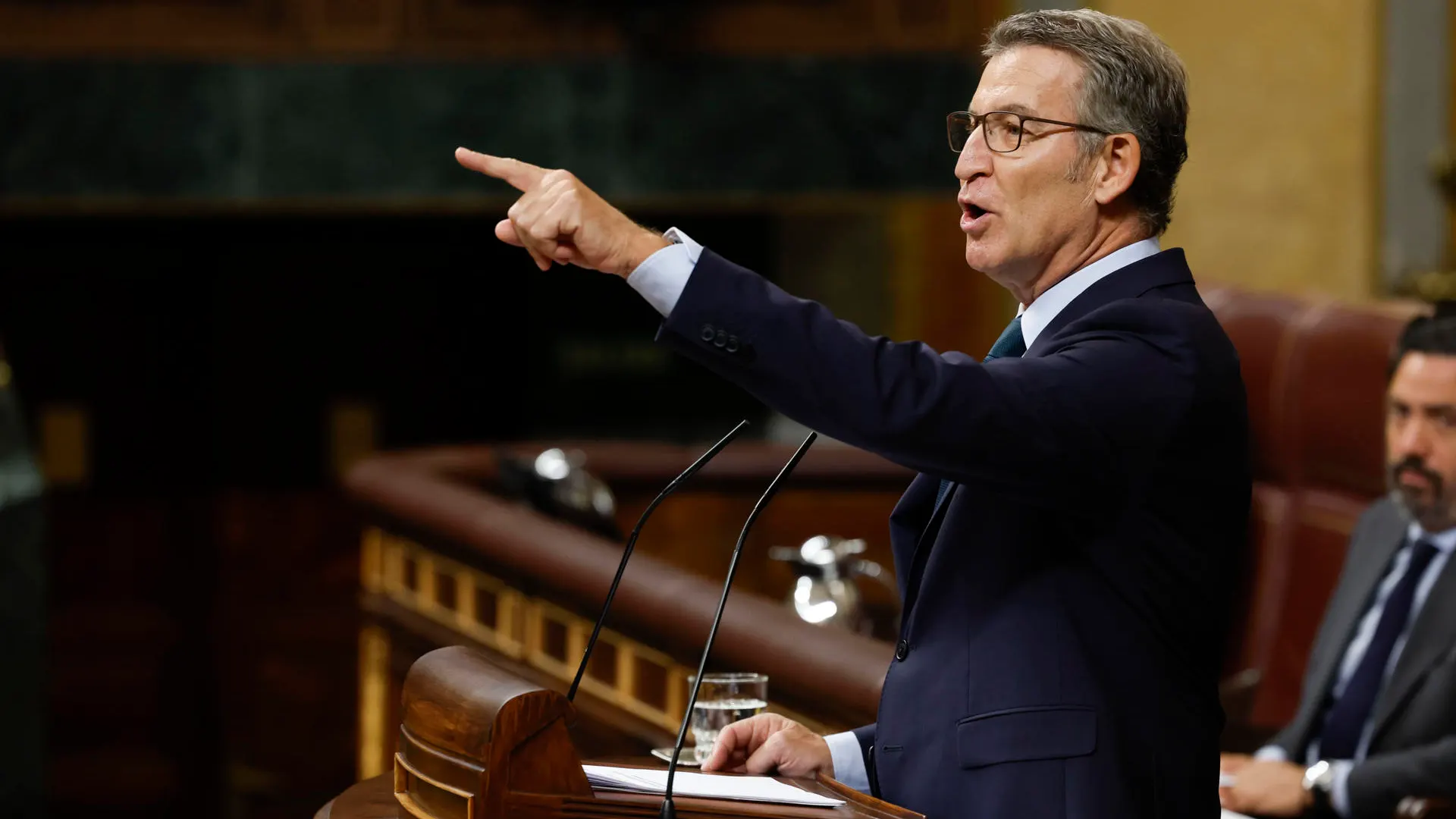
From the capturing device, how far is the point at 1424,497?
3090 mm

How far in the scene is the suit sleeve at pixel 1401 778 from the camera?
8.91ft

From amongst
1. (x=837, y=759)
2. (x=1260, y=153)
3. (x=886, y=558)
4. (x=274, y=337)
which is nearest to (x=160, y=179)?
(x=274, y=337)

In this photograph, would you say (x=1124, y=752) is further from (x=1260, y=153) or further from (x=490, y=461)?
(x=1260, y=153)

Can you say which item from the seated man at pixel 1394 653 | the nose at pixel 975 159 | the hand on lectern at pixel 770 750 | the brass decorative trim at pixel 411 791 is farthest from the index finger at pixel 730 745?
the seated man at pixel 1394 653

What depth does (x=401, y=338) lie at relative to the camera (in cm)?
807

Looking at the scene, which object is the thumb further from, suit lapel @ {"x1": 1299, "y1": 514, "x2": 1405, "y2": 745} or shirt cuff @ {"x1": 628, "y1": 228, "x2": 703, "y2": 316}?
suit lapel @ {"x1": 1299, "y1": 514, "x2": 1405, "y2": 745}

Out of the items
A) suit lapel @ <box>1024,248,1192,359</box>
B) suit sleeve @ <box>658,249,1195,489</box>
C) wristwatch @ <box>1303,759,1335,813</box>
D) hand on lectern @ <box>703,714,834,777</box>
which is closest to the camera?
suit sleeve @ <box>658,249,1195,489</box>

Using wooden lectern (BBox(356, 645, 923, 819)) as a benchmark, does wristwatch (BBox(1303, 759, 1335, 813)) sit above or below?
below

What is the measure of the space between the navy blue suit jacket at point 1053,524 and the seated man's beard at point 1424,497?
1757 mm

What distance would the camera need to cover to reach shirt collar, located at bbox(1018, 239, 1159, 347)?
1527mm

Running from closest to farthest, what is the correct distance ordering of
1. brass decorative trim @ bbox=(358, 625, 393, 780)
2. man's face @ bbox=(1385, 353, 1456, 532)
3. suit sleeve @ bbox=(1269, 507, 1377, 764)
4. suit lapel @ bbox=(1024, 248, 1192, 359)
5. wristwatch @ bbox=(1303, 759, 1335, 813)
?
suit lapel @ bbox=(1024, 248, 1192, 359), wristwatch @ bbox=(1303, 759, 1335, 813), man's face @ bbox=(1385, 353, 1456, 532), suit sleeve @ bbox=(1269, 507, 1377, 764), brass decorative trim @ bbox=(358, 625, 393, 780)

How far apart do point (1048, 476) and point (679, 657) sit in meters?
1.81

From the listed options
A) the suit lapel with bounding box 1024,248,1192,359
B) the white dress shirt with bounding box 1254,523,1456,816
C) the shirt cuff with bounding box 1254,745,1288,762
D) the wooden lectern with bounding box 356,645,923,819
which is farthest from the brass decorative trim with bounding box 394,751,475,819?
the shirt cuff with bounding box 1254,745,1288,762

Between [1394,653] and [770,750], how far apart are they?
192 centimetres
